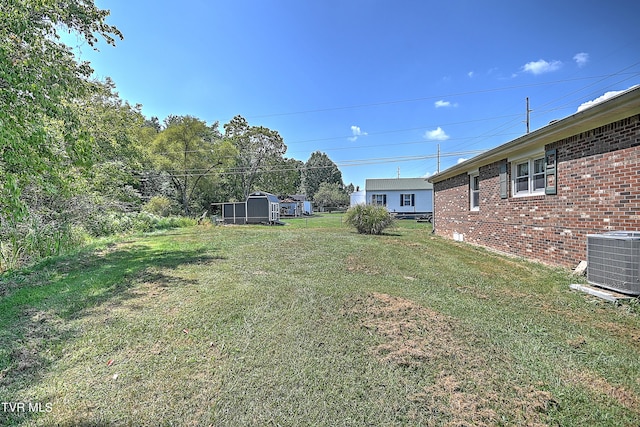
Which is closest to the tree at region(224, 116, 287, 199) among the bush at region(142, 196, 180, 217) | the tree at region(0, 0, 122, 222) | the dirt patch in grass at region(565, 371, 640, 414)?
the bush at region(142, 196, 180, 217)

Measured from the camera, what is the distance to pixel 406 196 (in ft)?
92.3

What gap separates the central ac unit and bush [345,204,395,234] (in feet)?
24.2

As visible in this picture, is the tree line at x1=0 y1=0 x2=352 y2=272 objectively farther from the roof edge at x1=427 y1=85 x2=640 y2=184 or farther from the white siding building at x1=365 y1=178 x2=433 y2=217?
the white siding building at x1=365 y1=178 x2=433 y2=217

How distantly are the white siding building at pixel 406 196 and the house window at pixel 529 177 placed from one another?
20.2 metres

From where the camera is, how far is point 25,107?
13.0ft

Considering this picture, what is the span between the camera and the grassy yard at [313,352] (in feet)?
5.85

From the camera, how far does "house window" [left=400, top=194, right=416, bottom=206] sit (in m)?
28.0

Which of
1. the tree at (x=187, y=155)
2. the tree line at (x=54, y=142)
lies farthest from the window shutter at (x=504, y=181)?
the tree at (x=187, y=155)

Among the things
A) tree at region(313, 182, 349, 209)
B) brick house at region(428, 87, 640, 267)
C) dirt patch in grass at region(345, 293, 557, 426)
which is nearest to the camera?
dirt patch in grass at region(345, 293, 557, 426)

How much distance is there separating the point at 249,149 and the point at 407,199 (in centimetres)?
1906

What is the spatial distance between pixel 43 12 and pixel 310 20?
8.12 meters

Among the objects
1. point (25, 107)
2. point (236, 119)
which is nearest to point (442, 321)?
point (25, 107)

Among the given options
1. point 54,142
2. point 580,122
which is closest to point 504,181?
point 580,122

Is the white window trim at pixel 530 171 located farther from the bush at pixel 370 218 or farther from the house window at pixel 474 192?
the bush at pixel 370 218
